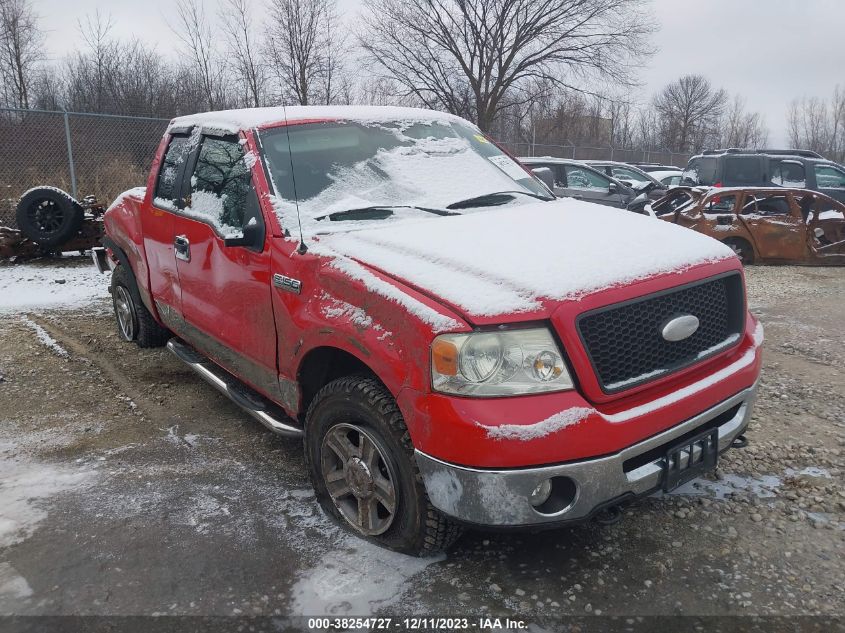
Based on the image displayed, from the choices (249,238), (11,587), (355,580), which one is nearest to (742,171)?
(249,238)

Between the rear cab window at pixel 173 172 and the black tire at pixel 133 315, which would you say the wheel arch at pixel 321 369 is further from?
the black tire at pixel 133 315

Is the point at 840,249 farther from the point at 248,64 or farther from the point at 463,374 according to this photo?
the point at 248,64

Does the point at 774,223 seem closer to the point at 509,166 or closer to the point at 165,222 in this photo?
the point at 509,166

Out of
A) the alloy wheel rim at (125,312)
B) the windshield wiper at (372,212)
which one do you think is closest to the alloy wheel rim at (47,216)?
the alloy wheel rim at (125,312)

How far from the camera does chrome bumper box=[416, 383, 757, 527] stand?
217cm

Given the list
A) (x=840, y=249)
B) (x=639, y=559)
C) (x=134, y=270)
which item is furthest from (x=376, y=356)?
(x=840, y=249)

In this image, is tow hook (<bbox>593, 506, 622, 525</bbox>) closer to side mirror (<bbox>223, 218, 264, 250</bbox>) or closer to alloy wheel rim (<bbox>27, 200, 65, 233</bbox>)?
side mirror (<bbox>223, 218, 264, 250</bbox>)

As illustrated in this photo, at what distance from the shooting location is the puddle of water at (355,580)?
2.44m

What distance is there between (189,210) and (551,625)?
2979 mm

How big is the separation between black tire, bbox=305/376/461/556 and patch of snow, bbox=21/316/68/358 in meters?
3.91

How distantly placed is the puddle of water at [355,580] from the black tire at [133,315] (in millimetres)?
3172

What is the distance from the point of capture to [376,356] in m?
2.41

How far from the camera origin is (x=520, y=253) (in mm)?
2564

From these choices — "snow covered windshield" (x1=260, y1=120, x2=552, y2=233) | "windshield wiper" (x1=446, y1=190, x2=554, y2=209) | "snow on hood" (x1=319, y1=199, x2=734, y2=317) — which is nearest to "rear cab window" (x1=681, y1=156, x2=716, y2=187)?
"snow covered windshield" (x1=260, y1=120, x2=552, y2=233)
